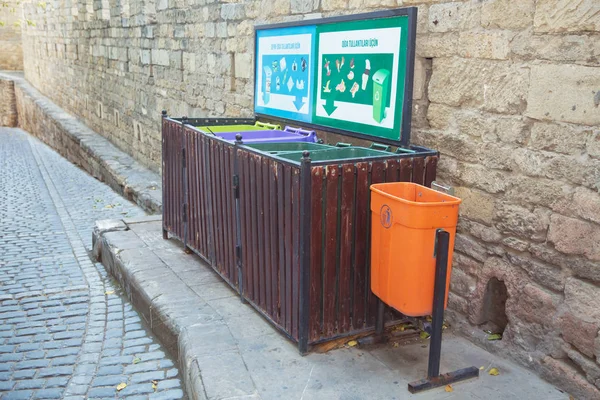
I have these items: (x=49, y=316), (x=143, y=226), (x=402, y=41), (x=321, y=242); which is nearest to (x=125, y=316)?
(x=49, y=316)

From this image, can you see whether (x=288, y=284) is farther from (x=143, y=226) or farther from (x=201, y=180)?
(x=143, y=226)

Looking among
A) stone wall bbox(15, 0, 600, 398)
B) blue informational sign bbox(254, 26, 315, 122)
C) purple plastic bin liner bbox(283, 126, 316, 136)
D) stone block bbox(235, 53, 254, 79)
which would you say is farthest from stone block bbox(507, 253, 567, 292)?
stone block bbox(235, 53, 254, 79)

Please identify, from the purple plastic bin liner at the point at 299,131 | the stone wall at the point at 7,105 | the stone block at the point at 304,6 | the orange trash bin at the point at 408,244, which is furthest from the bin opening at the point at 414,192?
the stone wall at the point at 7,105

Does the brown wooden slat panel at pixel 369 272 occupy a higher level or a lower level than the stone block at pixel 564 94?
lower

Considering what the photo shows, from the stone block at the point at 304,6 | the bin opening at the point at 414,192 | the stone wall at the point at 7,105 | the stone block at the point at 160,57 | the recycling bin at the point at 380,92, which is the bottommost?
the stone wall at the point at 7,105

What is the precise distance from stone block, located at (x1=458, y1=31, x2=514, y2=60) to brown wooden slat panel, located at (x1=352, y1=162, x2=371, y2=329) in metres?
0.88

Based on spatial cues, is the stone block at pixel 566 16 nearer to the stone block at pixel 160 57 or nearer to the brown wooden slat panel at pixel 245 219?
the brown wooden slat panel at pixel 245 219

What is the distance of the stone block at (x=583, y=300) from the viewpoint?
2.87 metres

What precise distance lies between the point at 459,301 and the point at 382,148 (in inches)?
43.0

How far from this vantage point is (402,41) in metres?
3.83

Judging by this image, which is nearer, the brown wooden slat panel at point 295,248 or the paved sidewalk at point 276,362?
the paved sidewalk at point 276,362

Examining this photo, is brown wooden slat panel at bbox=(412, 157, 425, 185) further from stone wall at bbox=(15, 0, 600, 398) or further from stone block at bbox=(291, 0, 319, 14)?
stone block at bbox=(291, 0, 319, 14)

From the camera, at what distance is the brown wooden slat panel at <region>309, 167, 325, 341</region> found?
10.4 feet

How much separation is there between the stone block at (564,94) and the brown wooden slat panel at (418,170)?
2.18 ft
